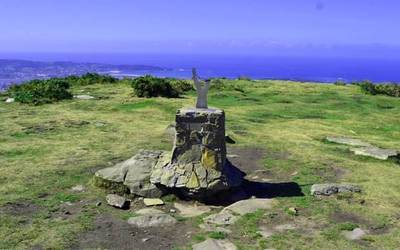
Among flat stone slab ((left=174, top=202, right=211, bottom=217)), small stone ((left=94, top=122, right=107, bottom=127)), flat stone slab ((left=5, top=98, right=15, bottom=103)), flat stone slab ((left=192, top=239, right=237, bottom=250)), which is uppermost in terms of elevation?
flat stone slab ((left=192, top=239, right=237, bottom=250))

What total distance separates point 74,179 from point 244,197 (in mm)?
4752

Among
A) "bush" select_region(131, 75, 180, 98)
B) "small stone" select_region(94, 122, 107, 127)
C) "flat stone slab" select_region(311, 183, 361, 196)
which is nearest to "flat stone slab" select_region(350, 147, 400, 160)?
"flat stone slab" select_region(311, 183, 361, 196)

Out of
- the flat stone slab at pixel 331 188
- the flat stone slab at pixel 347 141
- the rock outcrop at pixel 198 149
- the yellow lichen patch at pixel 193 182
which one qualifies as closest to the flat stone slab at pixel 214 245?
the yellow lichen patch at pixel 193 182

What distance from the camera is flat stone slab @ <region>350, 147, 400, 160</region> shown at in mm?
17577

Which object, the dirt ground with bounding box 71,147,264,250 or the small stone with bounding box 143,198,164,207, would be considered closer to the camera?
A: the dirt ground with bounding box 71,147,264,250

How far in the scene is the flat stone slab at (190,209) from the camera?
12.4 metres

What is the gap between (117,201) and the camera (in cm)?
1276

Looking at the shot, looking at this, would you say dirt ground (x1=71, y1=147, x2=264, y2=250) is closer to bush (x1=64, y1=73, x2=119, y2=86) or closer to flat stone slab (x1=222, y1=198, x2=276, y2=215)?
flat stone slab (x1=222, y1=198, x2=276, y2=215)

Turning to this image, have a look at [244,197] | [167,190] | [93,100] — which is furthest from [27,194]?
[93,100]

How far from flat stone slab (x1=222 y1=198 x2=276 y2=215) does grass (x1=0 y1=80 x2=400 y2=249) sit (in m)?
0.28

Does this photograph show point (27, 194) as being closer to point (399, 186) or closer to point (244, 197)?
point (244, 197)

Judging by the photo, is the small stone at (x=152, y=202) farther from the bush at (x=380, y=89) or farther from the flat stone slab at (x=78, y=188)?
the bush at (x=380, y=89)

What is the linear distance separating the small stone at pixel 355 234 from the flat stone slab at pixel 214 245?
2.47 metres

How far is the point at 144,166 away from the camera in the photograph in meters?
14.1
